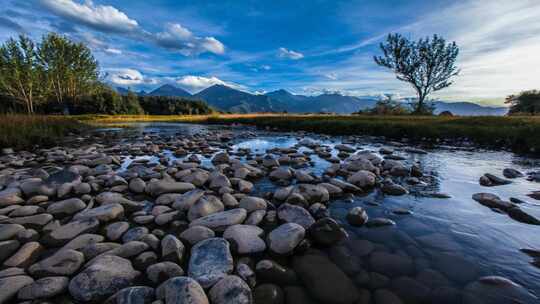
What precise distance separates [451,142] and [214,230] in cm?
1559

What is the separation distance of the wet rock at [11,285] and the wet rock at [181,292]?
1.26m

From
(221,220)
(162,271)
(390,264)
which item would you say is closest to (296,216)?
(221,220)

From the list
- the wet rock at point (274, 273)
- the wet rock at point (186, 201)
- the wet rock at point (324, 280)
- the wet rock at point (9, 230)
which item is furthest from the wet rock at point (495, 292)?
the wet rock at point (9, 230)

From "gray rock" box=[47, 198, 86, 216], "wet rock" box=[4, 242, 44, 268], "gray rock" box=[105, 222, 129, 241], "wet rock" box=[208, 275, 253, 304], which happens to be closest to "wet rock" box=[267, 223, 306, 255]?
"wet rock" box=[208, 275, 253, 304]

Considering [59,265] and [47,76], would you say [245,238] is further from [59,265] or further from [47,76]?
[47,76]

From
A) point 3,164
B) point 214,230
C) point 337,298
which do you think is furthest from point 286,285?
point 3,164

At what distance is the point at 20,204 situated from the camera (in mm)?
3963

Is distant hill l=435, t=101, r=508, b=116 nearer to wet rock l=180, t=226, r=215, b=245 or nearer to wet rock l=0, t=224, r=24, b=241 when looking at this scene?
wet rock l=180, t=226, r=215, b=245

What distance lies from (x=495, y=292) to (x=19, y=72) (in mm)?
57133

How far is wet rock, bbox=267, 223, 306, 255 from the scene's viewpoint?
9.37ft

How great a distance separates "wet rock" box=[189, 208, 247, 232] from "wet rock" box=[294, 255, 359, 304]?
112 cm

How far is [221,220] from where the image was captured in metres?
3.38

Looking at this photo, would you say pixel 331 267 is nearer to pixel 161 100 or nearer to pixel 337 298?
pixel 337 298

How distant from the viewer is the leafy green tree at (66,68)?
44.0m
